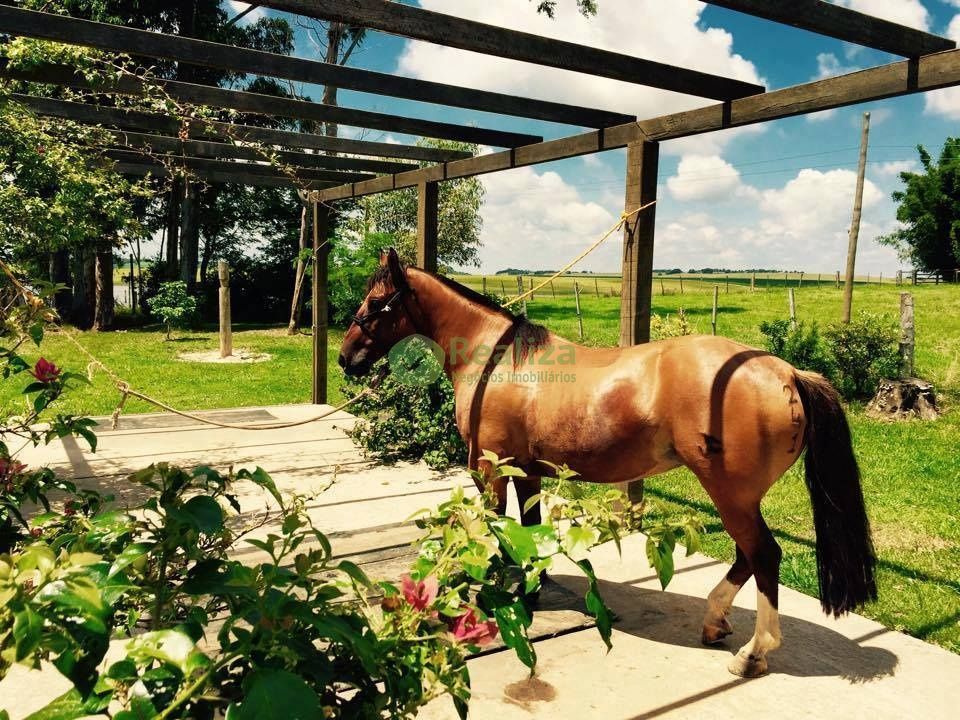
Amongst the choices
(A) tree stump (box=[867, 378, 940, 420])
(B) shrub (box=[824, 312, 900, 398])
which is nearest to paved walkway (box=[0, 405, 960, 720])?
(A) tree stump (box=[867, 378, 940, 420])

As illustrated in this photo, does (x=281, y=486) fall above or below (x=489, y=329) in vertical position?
below

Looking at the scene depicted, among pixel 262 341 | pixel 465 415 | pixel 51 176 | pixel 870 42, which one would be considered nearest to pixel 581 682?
pixel 465 415

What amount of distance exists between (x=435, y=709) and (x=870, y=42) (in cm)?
329

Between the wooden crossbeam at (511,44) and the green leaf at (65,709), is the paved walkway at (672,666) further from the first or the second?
the wooden crossbeam at (511,44)

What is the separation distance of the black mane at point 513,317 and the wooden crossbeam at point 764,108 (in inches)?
61.9

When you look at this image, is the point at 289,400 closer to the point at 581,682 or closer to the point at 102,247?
the point at 581,682

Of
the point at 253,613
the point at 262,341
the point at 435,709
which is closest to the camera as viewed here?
the point at 253,613

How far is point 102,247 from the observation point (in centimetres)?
1767

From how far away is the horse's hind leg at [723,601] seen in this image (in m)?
3.09

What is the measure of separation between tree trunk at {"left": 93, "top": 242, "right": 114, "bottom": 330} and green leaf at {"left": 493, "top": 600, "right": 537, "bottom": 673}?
2096cm

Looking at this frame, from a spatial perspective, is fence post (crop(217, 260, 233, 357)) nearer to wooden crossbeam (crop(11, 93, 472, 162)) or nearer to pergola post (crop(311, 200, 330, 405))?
pergola post (crop(311, 200, 330, 405))

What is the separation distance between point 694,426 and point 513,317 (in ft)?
4.21

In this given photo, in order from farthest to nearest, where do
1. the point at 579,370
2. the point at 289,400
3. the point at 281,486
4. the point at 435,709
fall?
the point at 289,400 → the point at 281,486 → the point at 579,370 → the point at 435,709

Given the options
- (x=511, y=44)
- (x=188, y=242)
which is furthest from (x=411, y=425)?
(x=188, y=242)
